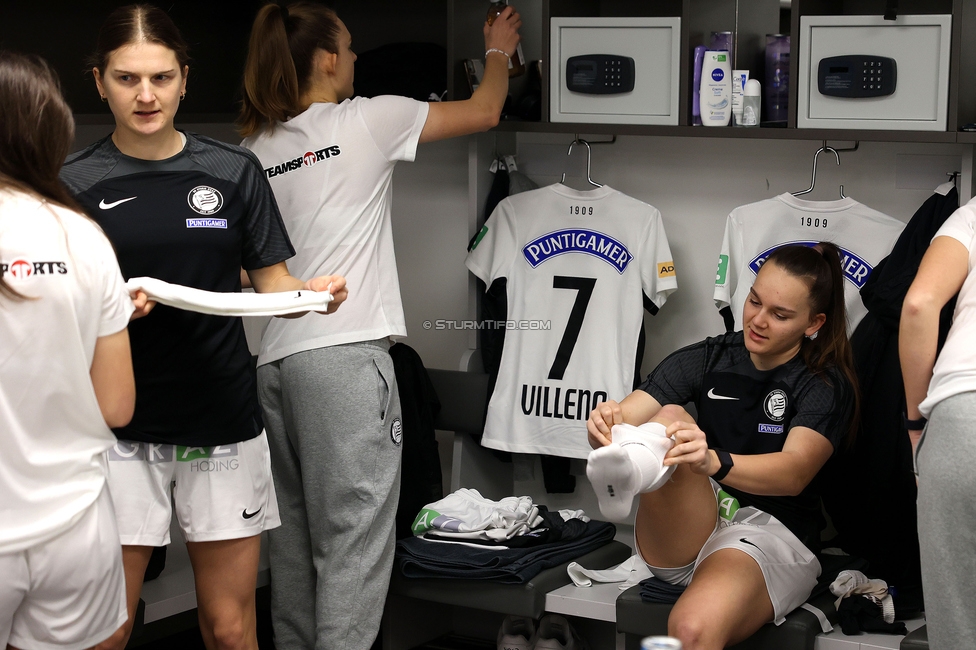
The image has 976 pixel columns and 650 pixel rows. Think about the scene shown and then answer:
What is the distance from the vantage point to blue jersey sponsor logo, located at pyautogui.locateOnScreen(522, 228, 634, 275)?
3129 millimetres

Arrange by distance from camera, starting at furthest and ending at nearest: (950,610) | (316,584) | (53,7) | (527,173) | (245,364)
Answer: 1. (527,173)
2. (53,7)
3. (316,584)
4. (245,364)
5. (950,610)

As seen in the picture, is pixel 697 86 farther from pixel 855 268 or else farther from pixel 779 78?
pixel 855 268

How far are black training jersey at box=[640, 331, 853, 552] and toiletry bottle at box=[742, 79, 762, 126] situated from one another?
579mm

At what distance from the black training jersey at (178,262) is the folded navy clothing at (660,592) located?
100 cm

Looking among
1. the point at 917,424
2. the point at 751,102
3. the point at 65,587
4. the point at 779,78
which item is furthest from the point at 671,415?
the point at 65,587

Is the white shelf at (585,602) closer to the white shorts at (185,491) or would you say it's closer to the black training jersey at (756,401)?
the black training jersey at (756,401)

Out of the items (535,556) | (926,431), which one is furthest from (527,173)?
(926,431)

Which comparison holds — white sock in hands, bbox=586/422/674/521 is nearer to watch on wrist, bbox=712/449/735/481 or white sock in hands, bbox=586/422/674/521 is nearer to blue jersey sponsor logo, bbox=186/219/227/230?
watch on wrist, bbox=712/449/735/481

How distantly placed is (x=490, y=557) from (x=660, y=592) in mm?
485

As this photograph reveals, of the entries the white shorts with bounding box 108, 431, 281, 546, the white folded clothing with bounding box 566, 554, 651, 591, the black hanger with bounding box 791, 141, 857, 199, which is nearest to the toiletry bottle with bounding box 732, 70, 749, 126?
the black hanger with bounding box 791, 141, 857, 199

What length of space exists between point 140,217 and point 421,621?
1.75m

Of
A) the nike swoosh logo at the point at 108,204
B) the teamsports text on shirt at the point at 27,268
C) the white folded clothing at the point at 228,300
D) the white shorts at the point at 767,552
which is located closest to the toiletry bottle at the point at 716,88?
the white shorts at the point at 767,552

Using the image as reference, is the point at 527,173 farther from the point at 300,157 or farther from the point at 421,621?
the point at 421,621

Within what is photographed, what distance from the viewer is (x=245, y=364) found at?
2188mm
